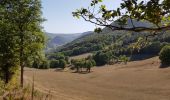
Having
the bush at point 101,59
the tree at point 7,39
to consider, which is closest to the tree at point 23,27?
the tree at point 7,39

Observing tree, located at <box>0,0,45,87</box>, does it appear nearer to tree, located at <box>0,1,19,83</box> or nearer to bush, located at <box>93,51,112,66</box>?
tree, located at <box>0,1,19,83</box>

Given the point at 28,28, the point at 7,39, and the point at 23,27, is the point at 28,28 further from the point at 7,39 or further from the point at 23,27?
the point at 7,39

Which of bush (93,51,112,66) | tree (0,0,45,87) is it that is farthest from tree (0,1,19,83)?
bush (93,51,112,66)

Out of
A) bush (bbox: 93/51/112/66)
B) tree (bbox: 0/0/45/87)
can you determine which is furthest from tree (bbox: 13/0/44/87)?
bush (bbox: 93/51/112/66)

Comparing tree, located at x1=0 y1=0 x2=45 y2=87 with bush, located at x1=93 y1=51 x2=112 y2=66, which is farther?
bush, located at x1=93 y1=51 x2=112 y2=66

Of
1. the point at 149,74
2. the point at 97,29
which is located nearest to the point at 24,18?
the point at 97,29

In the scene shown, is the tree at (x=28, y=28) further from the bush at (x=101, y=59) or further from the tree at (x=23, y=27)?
the bush at (x=101, y=59)

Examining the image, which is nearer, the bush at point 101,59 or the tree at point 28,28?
the tree at point 28,28

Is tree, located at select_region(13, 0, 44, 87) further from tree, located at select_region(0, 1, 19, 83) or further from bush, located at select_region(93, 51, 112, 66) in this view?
bush, located at select_region(93, 51, 112, 66)

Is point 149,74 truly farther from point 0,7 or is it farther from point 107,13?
point 107,13

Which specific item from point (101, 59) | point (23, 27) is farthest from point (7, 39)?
point (101, 59)

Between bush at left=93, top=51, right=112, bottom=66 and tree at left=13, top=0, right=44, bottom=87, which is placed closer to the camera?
tree at left=13, top=0, right=44, bottom=87

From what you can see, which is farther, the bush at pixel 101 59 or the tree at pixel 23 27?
the bush at pixel 101 59

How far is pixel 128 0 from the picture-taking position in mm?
5770
